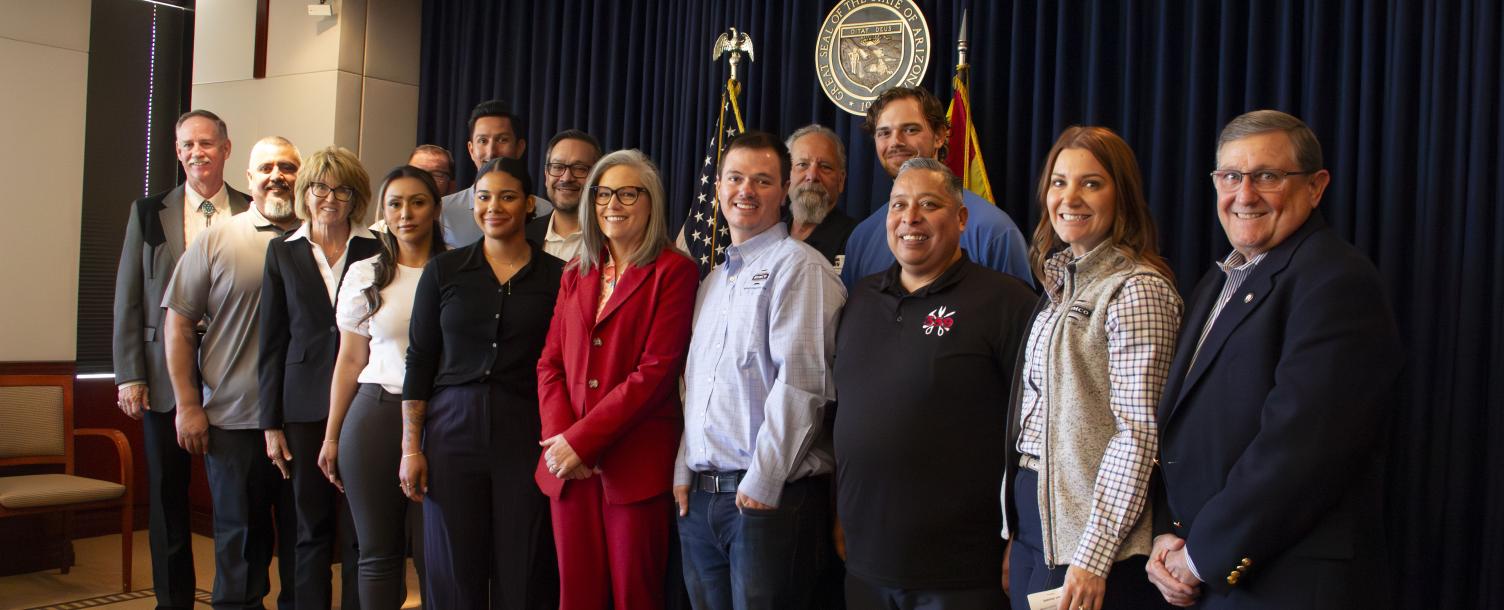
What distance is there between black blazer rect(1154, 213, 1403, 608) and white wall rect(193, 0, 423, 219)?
5191mm

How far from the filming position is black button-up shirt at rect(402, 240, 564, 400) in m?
2.98

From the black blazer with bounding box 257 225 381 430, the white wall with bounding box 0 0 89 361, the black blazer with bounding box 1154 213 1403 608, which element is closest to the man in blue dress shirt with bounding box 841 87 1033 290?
the black blazer with bounding box 1154 213 1403 608

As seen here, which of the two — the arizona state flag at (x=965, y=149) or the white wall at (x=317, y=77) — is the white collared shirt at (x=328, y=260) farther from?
the white wall at (x=317, y=77)

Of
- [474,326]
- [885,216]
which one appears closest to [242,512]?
[474,326]

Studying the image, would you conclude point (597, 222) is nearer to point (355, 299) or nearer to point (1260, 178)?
point (355, 299)

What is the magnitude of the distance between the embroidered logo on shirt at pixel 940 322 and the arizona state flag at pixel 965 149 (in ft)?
6.23

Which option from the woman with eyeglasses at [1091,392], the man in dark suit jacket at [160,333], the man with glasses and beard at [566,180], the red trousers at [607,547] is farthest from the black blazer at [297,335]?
the woman with eyeglasses at [1091,392]

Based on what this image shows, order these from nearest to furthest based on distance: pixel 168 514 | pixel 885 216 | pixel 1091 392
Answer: pixel 1091 392 → pixel 885 216 → pixel 168 514

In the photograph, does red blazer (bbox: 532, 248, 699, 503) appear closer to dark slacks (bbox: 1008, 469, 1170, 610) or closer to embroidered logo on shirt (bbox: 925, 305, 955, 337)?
embroidered logo on shirt (bbox: 925, 305, 955, 337)

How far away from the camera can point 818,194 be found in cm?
348

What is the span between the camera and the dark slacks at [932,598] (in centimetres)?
221

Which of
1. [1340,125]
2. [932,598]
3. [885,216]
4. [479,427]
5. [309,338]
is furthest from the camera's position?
[309,338]

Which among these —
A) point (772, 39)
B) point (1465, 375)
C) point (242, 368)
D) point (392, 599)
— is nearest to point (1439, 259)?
point (1465, 375)

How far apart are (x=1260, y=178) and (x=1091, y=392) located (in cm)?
46
